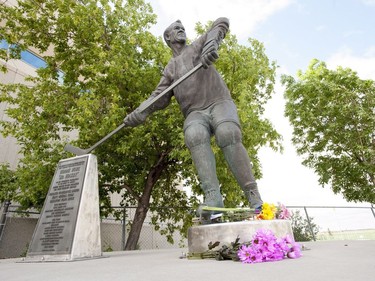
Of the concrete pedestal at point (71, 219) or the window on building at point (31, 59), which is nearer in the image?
the concrete pedestal at point (71, 219)

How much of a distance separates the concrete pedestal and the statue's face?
8.12 ft

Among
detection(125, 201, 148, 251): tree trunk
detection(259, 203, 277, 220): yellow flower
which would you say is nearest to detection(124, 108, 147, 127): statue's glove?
detection(259, 203, 277, 220): yellow flower

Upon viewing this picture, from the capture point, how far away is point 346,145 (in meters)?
17.2

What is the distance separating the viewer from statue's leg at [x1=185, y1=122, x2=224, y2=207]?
386 cm

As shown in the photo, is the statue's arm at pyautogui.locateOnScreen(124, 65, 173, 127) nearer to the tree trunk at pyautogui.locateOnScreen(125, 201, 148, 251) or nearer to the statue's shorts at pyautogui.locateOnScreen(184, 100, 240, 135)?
the statue's shorts at pyautogui.locateOnScreen(184, 100, 240, 135)

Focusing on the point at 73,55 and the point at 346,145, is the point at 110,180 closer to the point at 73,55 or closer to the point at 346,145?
the point at 73,55

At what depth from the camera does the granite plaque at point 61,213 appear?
4094 millimetres

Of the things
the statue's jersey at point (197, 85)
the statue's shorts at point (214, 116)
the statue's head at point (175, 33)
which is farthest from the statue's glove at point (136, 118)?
the statue's head at point (175, 33)

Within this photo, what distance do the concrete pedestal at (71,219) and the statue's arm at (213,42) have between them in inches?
101

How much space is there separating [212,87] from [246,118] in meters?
4.57

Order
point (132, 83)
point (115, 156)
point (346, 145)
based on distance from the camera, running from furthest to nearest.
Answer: point (346, 145) → point (115, 156) → point (132, 83)

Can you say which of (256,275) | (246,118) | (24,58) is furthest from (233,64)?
(24,58)

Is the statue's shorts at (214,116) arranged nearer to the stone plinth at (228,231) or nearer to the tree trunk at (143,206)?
the stone plinth at (228,231)

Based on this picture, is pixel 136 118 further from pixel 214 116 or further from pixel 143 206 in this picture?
pixel 143 206
